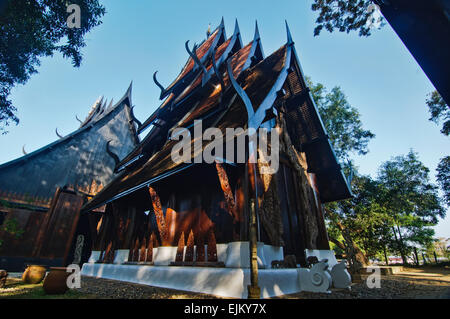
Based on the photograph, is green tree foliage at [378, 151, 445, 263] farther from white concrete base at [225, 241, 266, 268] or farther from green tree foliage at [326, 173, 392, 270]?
white concrete base at [225, 241, 266, 268]

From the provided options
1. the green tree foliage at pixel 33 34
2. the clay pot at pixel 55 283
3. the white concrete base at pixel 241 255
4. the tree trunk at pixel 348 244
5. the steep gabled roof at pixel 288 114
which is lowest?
the clay pot at pixel 55 283

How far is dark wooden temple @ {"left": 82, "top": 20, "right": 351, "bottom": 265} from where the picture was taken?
15.4 feet

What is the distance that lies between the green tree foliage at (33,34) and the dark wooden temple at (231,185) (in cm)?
433

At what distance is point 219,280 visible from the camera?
3.80 metres

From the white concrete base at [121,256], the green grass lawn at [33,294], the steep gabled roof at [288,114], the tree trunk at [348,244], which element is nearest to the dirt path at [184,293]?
the green grass lawn at [33,294]

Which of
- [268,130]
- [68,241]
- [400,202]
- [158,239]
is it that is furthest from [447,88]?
[400,202]

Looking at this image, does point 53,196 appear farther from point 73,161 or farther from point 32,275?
point 32,275

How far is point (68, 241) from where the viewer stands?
11.7 metres

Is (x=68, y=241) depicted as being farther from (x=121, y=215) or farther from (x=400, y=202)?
(x=400, y=202)

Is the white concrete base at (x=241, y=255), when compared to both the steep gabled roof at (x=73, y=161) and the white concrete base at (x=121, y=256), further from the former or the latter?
the steep gabled roof at (x=73, y=161)

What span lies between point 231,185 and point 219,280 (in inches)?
73.6

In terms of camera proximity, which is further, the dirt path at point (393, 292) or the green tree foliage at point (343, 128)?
the green tree foliage at point (343, 128)

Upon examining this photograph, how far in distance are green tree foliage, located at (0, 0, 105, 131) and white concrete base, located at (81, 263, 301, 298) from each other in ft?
31.8

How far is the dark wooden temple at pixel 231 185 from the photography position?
4688mm
